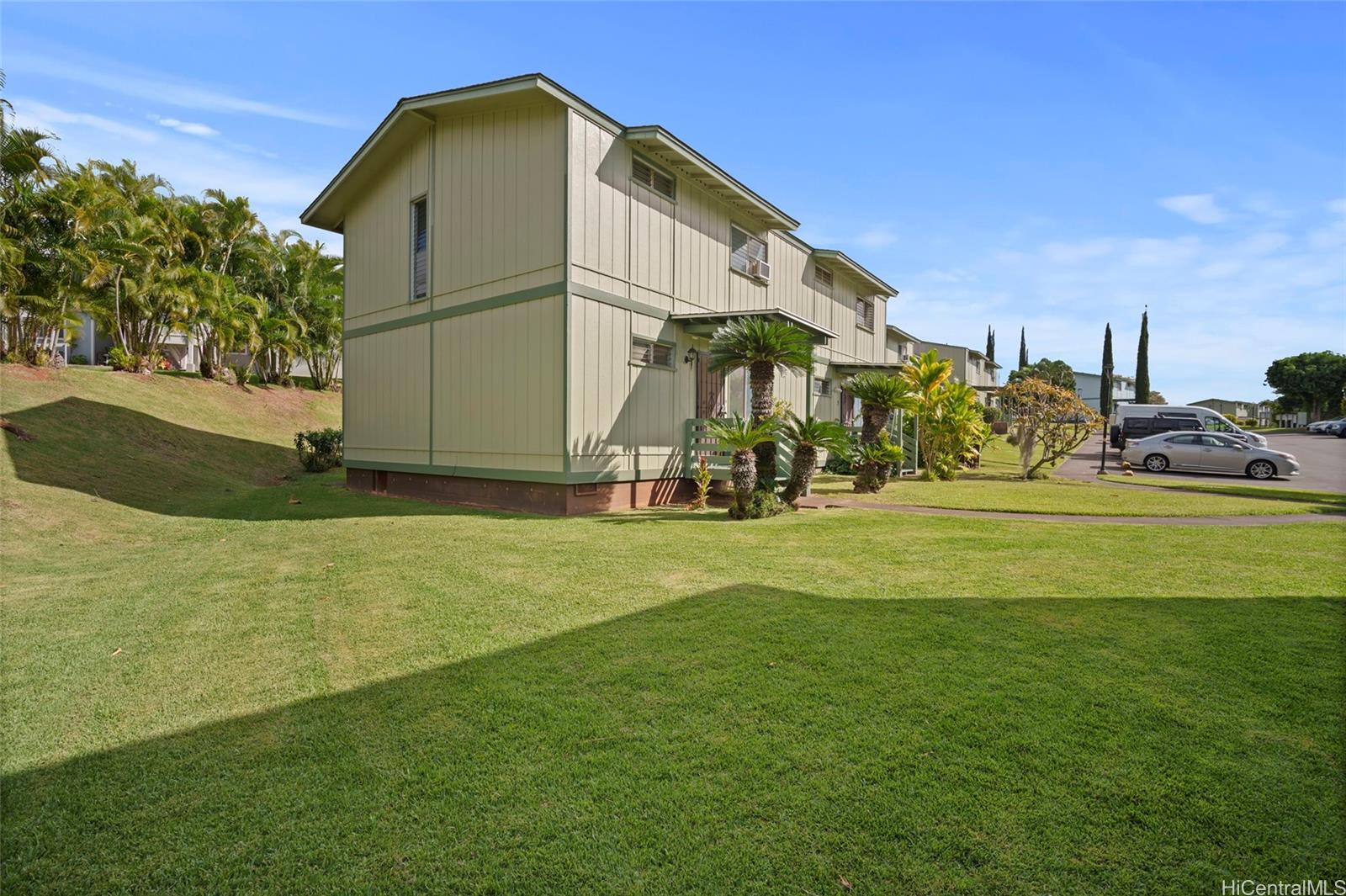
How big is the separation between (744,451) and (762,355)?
1.59m

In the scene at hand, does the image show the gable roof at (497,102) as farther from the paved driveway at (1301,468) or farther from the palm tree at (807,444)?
the paved driveway at (1301,468)

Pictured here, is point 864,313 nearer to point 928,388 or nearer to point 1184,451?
point 928,388

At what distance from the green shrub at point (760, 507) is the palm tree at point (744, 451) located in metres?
0.03

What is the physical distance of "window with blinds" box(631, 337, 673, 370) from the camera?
496 inches

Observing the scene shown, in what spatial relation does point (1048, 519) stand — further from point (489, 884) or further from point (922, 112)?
point (489, 884)

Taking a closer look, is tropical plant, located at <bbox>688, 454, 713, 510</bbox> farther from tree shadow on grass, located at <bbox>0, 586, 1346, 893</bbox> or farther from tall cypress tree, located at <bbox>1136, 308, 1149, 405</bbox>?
tall cypress tree, located at <bbox>1136, 308, 1149, 405</bbox>

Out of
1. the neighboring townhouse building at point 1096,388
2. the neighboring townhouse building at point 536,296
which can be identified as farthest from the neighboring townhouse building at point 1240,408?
the neighboring townhouse building at point 536,296

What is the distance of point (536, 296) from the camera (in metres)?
11.5

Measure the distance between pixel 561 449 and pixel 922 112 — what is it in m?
7.78

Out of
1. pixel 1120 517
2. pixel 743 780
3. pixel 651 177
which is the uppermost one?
pixel 651 177

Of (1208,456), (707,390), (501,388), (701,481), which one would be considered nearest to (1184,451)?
(1208,456)

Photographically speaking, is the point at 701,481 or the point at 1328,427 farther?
the point at 1328,427

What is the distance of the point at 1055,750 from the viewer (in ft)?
10.0

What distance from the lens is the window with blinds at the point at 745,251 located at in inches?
612
